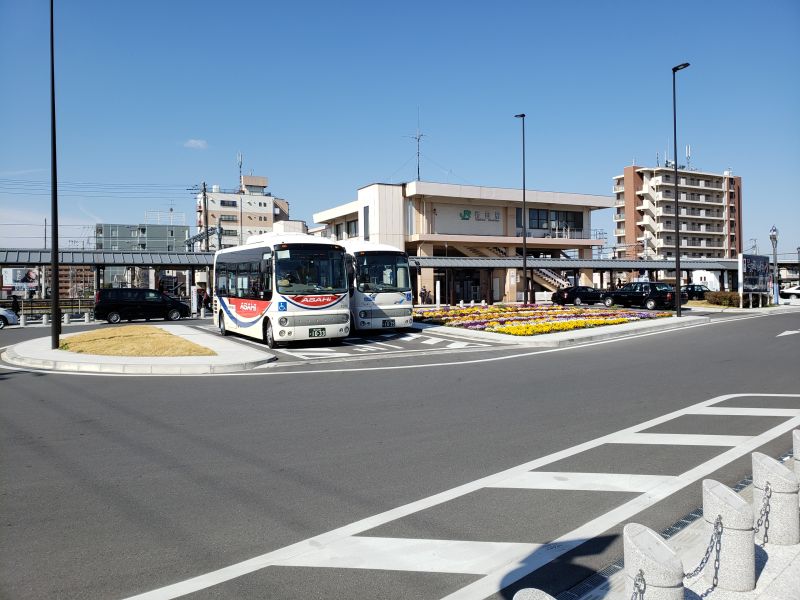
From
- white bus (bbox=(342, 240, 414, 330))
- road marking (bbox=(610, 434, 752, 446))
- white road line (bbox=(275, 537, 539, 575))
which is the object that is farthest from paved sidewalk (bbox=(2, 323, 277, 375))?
white road line (bbox=(275, 537, 539, 575))

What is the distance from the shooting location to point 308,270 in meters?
19.5

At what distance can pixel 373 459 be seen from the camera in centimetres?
714

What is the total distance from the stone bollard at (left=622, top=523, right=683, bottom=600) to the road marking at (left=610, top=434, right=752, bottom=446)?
457 centimetres

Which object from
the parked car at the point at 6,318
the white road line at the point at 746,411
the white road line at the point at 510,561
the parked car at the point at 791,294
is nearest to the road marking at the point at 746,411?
the white road line at the point at 746,411

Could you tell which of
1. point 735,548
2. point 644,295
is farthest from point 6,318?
point 644,295

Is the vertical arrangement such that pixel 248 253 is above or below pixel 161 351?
above

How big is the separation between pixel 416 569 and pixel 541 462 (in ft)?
9.78

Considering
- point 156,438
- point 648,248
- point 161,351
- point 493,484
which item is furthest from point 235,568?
point 648,248

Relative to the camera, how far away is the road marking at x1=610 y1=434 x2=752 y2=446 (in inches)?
305

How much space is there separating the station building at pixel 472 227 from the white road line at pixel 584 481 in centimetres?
4165

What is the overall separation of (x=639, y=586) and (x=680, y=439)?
5.09 m

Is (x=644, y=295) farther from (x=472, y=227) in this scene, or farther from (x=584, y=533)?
(x=584, y=533)

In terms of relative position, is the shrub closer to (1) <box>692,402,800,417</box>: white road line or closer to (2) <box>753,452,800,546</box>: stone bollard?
(1) <box>692,402,800,417</box>: white road line

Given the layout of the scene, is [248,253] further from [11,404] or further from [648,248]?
[648,248]
